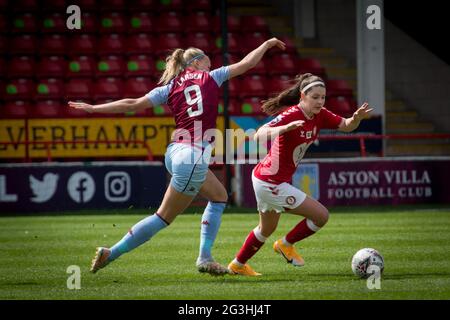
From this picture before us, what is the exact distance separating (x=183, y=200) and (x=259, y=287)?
1191mm

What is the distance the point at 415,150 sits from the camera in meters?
23.5

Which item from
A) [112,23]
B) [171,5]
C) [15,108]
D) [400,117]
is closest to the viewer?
[15,108]

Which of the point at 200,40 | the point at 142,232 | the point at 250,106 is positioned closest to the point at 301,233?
the point at 142,232

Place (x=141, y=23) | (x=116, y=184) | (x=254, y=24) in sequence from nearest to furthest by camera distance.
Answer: (x=116, y=184)
(x=141, y=23)
(x=254, y=24)

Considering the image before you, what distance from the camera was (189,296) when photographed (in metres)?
8.10

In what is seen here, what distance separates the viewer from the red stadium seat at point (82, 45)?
969 inches

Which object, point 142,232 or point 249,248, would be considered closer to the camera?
point 142,232

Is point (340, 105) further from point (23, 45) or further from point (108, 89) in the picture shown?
point (23, 45)

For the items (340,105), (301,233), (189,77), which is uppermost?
(340,105)

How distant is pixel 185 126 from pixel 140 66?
15261 mm

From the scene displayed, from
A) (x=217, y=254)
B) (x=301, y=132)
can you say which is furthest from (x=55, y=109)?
(x=301, y=132)

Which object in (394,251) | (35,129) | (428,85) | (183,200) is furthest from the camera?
(428,85)

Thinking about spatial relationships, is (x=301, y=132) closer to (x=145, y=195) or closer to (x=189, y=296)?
(x=189, y=296)

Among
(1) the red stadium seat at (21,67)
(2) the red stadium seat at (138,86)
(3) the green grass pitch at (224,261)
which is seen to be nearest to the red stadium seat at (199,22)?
(2) the red stadium seat at (138,86)
